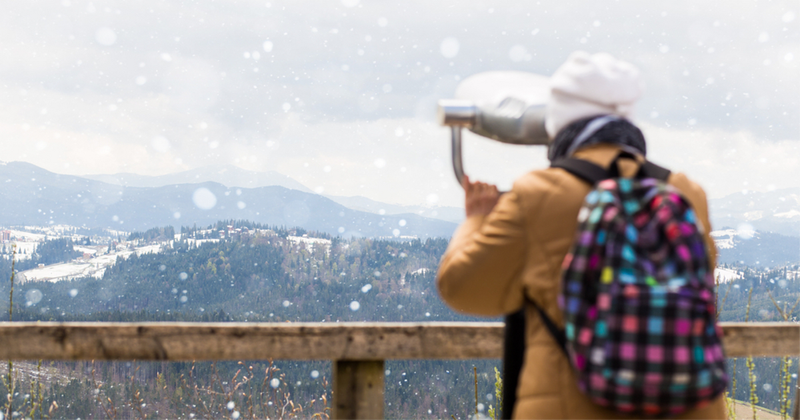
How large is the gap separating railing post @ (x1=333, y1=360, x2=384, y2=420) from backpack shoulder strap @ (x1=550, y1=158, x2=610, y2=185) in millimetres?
811

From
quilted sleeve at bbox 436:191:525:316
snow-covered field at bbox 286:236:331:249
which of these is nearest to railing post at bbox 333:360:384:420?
quilted sleeve at bbox 436:191:525:316

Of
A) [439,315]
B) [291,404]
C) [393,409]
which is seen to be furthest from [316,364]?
[291,404]

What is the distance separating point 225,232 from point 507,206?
133m

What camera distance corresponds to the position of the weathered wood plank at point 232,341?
1.38m

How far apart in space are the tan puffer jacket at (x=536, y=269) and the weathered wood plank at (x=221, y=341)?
1.80 feet

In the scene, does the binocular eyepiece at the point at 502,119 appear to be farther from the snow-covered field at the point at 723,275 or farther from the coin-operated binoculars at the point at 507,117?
the snow-covered field at the point at 723,275

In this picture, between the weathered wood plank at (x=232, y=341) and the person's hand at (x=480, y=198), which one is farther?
the weathered wood plank at (x=232, y=341)

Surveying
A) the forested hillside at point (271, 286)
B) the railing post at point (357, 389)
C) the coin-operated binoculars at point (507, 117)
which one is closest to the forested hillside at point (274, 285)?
the forested hillside at point (271, 286)

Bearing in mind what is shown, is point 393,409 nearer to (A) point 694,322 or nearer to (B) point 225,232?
(A) point 694,322

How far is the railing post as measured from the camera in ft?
Result: 4.66

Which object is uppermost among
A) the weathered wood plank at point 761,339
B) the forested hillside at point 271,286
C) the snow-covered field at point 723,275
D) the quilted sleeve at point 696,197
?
the quilted sleeve at point 696,197

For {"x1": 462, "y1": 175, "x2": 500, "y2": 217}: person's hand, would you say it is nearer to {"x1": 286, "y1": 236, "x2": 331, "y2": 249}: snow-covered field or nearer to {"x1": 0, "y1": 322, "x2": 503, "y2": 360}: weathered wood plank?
{"x1": 0, "y1": 322, "x2": 503, "y2": 360}: weathered wood plank

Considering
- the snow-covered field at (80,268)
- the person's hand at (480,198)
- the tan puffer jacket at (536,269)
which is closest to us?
the tan puffer jacket at (536,269)

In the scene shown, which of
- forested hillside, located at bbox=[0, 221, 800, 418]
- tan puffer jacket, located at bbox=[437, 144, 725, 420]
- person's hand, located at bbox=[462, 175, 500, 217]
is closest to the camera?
tan puffer jacket, located at bbox=[437, 144, 725, 420]
